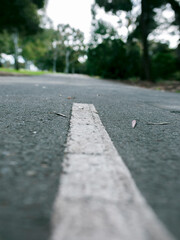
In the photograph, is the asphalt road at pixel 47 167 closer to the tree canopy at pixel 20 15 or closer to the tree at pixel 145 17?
the tree at pixel 145 17

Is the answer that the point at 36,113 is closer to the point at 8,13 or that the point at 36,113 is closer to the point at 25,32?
the point at 8,13

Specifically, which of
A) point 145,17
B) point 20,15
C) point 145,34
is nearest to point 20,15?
point 20,15

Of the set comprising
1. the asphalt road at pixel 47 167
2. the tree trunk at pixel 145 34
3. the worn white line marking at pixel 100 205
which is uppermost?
the tree trunk at pixel 145 34

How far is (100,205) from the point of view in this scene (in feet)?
2.00

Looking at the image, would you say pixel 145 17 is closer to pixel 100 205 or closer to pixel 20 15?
pixel 20 15

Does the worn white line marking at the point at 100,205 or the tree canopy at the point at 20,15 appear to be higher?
the tree canopy at the point at 20,15

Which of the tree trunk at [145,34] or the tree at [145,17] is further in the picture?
the tree trunk at [145,34]

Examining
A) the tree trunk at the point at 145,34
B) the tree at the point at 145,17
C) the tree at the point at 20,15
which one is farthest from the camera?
the tree at the point at 20,15

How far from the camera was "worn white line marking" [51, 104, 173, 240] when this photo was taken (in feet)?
1.68

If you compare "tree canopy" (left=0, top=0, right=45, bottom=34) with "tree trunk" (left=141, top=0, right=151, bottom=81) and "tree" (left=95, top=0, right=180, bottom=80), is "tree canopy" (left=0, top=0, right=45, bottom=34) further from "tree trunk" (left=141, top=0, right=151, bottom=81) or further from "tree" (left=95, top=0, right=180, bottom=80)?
"tree trunk" (left=141, top=0, right=151, bottom=81)

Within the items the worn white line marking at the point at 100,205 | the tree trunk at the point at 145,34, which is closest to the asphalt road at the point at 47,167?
the worn white line marking at the point at 100,205

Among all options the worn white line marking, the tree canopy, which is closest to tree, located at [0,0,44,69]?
the tree canopy

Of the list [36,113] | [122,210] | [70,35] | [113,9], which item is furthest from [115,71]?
[70,35]

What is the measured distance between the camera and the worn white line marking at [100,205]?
0.51 meters
